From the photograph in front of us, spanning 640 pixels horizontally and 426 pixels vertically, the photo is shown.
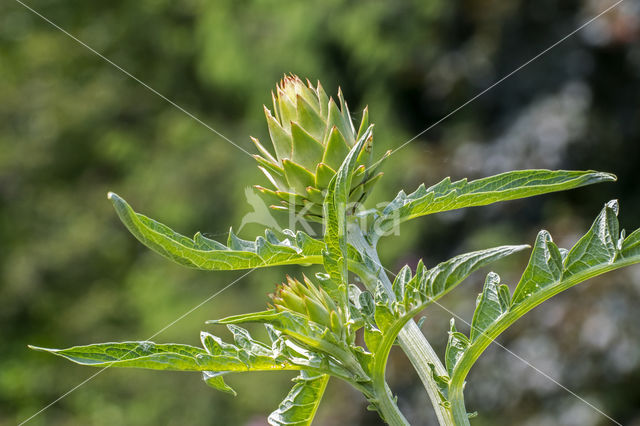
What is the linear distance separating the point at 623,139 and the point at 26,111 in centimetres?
423

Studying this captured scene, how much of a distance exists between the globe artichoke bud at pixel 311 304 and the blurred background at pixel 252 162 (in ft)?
4.94

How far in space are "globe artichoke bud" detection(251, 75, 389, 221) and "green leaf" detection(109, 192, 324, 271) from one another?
47 mm

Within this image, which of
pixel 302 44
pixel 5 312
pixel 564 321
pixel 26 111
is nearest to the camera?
pixel 564 321

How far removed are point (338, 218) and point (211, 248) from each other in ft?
0.36

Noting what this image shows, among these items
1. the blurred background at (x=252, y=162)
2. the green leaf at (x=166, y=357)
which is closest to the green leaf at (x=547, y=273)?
the green leaf at (x=166, y=357)

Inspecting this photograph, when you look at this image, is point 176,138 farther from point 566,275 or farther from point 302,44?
point 566,275

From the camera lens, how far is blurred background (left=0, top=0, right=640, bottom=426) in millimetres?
2008

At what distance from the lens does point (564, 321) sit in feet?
6.17

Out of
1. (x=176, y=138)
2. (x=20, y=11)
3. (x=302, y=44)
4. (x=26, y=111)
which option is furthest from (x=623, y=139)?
(x=20, y=11)

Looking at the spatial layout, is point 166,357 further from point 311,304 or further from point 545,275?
point 545,275

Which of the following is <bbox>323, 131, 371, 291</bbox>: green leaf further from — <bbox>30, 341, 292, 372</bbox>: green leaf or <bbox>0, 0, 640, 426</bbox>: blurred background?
<bbox>0, 0, 640, 426</bbox>: blurred background

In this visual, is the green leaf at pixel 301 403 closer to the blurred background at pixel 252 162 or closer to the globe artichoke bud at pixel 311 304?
the globe artichoke bud at pixel 311 304

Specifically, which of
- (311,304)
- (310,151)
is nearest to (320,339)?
(311,304)

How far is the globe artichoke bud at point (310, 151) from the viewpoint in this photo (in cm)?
51
